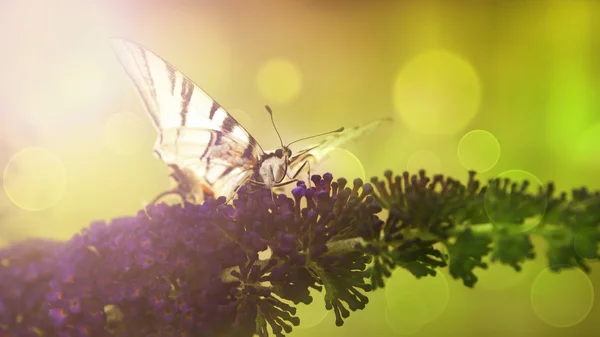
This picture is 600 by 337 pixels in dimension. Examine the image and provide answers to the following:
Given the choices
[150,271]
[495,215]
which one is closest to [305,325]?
[150,271]

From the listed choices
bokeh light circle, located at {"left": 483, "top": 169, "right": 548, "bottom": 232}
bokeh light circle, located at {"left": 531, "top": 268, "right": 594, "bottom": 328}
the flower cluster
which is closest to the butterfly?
the flower cluster

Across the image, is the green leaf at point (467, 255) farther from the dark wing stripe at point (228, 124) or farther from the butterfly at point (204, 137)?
the dark wing stripe at point (228, 124)

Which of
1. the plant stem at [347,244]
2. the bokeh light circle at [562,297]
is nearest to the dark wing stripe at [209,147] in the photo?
the plant stem at [347,244]

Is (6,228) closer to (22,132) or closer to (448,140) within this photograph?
(22,132)

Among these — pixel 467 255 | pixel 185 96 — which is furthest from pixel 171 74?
pixel 467 255

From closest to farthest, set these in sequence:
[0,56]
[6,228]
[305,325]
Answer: [6,228], [0,56], [305,325]

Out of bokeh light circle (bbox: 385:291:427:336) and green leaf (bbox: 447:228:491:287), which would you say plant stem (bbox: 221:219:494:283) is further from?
bokeh light circle (bbox: 385:291:427:336)
